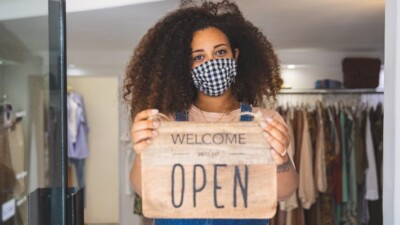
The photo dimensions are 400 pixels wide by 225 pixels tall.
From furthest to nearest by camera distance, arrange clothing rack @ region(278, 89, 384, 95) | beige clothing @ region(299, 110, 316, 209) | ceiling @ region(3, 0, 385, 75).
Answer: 1. clothing rack @ region(278, 89, 384, 95)
2. beige clothing @ region(299, 110, 316, 209)
3. ceiling @ region(3, 0, 385, 75)

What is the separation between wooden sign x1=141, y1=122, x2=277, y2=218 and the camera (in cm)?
93

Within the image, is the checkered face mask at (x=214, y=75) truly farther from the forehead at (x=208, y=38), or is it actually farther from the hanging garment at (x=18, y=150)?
the hanging garment at (x=18, y=150)

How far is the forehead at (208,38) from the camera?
1.17 m

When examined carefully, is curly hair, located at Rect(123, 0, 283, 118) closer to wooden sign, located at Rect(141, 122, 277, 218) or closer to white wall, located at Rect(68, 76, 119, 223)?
wooden sign, located at Rect(141, 122, 277, 218)

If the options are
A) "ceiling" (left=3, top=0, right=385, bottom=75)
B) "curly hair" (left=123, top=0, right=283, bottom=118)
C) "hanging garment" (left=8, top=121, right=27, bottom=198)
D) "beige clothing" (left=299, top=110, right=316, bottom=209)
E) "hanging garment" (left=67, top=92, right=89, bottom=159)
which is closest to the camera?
"curly hair" (left=123, top=0, right=283, bottom=118)

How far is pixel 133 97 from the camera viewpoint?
1299 millimetres

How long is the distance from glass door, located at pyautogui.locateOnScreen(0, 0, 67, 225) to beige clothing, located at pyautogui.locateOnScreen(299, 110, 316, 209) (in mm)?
2084

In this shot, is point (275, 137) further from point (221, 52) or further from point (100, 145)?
point (100, 145)

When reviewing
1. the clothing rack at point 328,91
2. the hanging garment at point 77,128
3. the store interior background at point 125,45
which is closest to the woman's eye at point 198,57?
the store interior background at point 125,45

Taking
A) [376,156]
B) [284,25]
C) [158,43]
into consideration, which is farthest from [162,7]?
[376,156]

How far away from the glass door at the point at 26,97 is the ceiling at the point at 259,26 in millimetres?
27

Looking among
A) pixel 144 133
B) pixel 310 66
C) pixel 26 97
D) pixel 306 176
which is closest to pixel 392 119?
pixel 144 133

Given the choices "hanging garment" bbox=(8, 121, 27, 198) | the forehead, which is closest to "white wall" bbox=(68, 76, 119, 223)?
"hanging garment" bbox=(8, 121, 27, 198)

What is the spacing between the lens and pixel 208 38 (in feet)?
3.86
